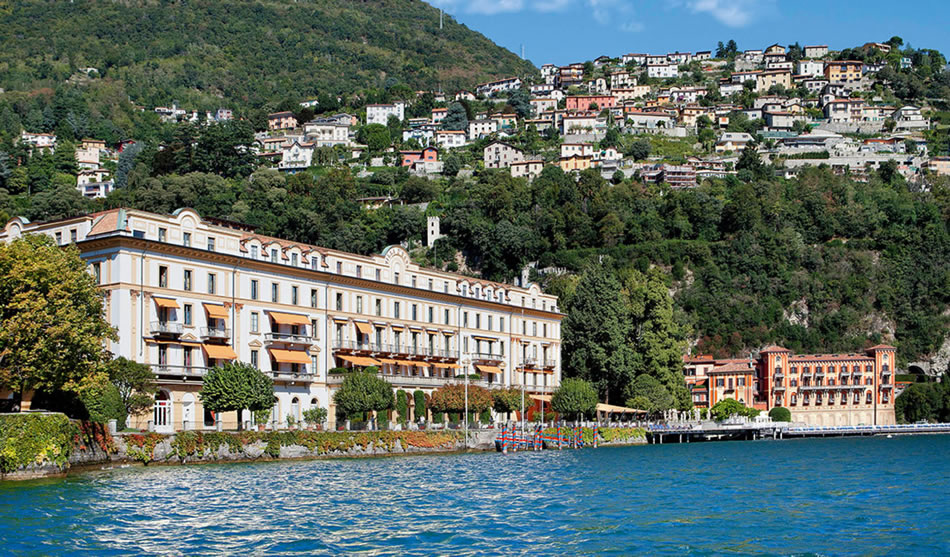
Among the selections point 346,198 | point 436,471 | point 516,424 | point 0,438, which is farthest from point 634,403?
point 346,198

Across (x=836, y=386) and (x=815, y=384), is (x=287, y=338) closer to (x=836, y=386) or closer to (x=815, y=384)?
(x=815, y=384)

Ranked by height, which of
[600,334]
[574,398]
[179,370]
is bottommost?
[574,398]

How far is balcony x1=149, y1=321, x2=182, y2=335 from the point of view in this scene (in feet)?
191

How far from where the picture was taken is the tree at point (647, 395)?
89.7 metres

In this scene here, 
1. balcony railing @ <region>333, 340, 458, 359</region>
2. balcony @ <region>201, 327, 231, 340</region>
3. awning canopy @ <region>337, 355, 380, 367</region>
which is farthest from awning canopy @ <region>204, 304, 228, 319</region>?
awning canopy @ <region>337, 355, 380, 367</region>

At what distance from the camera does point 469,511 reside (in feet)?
116

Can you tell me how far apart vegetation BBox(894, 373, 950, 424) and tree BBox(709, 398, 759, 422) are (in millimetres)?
25839

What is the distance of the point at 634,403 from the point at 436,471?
136ft

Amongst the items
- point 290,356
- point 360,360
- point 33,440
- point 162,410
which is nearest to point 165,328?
point 162,410

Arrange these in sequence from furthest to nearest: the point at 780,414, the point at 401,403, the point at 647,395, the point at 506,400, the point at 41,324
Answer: the point at 780,414, the point at 647,395, the point at 506,400, the point at 401,403, the point at 41,324

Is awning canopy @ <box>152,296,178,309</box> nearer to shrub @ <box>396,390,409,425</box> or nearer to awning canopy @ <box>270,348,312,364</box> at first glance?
awning canopy @ <box>270,348,312,364</box>

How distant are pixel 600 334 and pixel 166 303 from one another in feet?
133

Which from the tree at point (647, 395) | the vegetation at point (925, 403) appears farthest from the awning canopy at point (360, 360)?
the vegetation at point (925, 403)

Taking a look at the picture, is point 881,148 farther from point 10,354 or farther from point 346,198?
point 10,354
